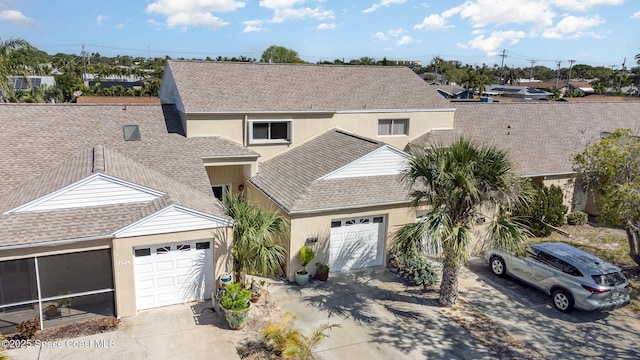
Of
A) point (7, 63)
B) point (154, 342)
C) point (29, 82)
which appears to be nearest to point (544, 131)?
point (154, 342)

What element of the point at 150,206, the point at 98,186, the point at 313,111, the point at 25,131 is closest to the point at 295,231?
the point at 150,206

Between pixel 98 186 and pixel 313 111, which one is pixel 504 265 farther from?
pixel 98 186

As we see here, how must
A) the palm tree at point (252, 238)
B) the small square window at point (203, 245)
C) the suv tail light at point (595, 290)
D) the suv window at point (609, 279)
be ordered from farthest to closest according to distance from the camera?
the palm tree at point (252, 238) < the small square window at point (203, 245) < the suv window at point (609, 279) < the suv tail light at point (595, 290)

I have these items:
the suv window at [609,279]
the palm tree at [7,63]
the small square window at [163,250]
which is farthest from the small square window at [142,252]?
the palm tree at [7,63]

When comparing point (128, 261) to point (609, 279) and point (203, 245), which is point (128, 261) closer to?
point (203, 245)

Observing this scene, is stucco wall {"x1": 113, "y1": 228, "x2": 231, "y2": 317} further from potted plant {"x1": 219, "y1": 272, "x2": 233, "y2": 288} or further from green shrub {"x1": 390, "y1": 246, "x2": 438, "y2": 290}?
green shrub {"x1": 390, "y1": 246, "x2": 438, "y2": 290}

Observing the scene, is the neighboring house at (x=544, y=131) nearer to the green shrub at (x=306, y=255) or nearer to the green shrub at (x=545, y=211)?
the green shrub at (x=545, y=211)
